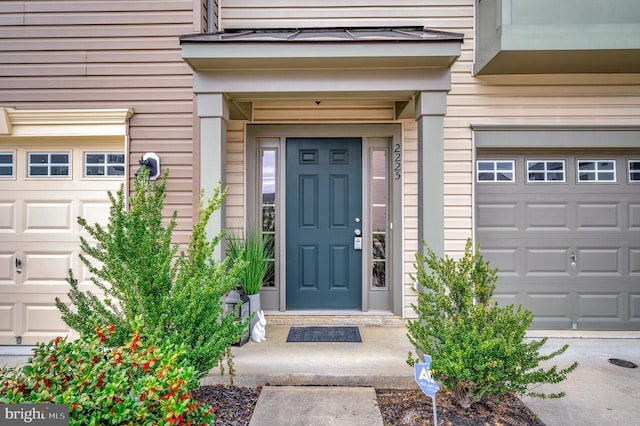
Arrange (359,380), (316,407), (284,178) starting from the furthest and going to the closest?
(284,178), (359,380), (316,407)

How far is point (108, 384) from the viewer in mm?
1690

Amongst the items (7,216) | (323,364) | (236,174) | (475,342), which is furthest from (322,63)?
(7,216)

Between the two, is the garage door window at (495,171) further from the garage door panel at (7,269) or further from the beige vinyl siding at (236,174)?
the garage door panel at (7,269)

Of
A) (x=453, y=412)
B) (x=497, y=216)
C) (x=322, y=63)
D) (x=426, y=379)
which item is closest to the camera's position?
(x=426, y=379)

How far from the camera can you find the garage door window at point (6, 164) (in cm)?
397

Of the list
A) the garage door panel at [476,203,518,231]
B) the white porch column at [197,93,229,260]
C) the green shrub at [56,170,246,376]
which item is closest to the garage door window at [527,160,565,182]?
the garage door panel at [476,203,518,231]

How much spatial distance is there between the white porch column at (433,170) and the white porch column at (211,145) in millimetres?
1783

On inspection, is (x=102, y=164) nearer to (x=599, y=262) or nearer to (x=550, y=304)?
(x=550, y=304)


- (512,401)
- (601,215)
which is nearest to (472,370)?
(512,401)

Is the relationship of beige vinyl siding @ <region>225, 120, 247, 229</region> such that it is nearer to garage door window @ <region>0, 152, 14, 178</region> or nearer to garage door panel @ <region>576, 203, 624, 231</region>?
garage door window @ <region>0, 152, 14, 178</region>

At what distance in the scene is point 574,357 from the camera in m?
3.69

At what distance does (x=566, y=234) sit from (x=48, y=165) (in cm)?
581

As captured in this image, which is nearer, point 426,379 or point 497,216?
point 426,379

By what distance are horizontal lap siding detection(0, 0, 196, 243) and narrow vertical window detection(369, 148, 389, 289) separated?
210cm
